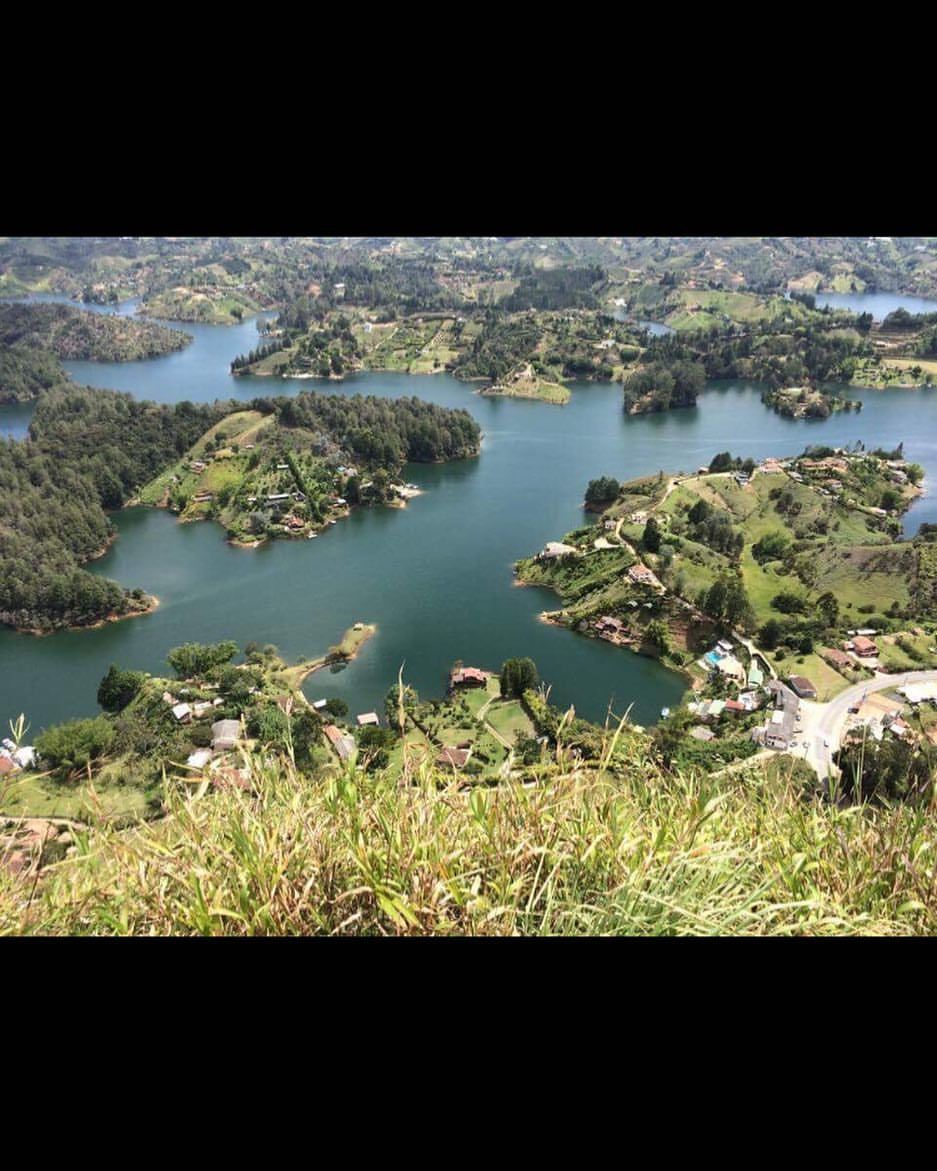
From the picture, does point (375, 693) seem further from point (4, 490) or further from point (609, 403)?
point (609, 403)

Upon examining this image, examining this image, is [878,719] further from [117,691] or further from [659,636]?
[117,691]

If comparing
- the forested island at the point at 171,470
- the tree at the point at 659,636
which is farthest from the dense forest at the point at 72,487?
the tree at the point at 659,636

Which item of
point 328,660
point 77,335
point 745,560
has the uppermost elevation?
point 77,335

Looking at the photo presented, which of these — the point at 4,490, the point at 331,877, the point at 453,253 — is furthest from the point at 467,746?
the point at 453,253

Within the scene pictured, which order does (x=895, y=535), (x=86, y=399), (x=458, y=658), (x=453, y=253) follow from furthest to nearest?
(x=453, y=253)
(x=86, y=399)
(x=895, y=535)
(x=458, y=658)

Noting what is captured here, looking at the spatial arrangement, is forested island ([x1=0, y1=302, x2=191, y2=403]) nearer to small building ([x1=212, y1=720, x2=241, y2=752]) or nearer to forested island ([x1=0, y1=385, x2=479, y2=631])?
forested island ([x1=0, y1=385, x2=479, y2=631])

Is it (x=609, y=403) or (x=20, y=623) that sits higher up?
(x=609, y=403)

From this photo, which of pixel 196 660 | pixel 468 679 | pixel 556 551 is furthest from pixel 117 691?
pixel 556 551
